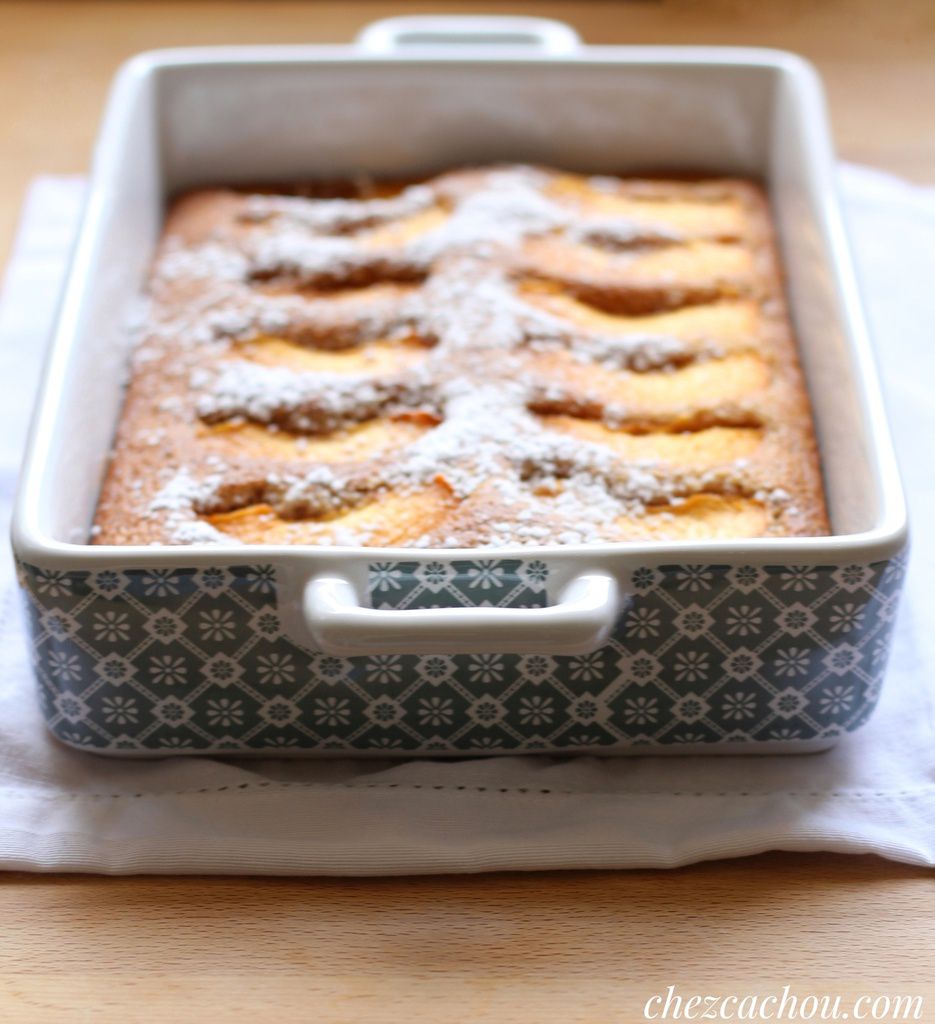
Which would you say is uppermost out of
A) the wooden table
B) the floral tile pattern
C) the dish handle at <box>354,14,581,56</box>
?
the dish handle at <box>354,14,581,56</box>

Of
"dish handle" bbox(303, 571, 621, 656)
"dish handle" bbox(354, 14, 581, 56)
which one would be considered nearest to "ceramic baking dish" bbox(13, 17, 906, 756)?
"dish handle" bbox(303, 571, 621, 656)

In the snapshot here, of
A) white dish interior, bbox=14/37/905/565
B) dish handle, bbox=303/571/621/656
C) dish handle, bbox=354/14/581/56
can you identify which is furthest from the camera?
dish handle, bbox=354/14/581/56

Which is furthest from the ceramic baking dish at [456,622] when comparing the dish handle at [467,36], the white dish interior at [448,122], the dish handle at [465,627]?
the dish handle at [467,36]

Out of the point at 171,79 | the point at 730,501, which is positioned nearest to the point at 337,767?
the point at 730,501

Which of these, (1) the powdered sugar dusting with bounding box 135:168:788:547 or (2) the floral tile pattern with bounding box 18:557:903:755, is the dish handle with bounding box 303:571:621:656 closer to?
(2) the floral tile pattern with bounding box 18:557:903:755

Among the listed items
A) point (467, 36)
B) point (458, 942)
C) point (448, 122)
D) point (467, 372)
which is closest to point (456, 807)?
point (458, 942)

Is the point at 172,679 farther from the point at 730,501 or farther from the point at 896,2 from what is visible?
the point at 896,2
